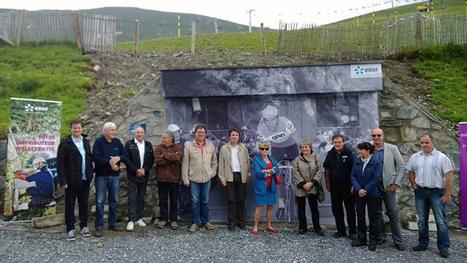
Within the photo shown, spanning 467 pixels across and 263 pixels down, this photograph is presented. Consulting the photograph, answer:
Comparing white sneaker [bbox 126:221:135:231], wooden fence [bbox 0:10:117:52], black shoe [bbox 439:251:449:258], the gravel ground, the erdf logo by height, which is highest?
wooden fence [bbox 0:10:117:52]

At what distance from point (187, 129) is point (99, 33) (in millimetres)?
8003

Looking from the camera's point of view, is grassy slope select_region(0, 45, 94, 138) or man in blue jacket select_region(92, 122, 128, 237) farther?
Answer: grassy slope select_region(0, 45, 94, 138)

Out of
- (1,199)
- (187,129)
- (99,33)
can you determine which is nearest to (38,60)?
(99,33)

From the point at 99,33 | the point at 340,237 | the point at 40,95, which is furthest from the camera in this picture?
the point at 99,33

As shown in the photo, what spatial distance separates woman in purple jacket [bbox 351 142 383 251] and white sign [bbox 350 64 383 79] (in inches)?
82.7

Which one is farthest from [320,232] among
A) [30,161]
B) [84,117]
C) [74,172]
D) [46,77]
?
[46,77]

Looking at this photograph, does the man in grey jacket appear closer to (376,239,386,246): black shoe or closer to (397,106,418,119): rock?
(376,239,386,246): black shoe

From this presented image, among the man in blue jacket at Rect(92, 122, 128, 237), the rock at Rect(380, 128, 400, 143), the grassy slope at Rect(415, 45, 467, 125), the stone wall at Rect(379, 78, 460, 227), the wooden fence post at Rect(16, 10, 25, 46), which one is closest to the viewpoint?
the man in blue jacket at Rect(92, 122, 128, 237)

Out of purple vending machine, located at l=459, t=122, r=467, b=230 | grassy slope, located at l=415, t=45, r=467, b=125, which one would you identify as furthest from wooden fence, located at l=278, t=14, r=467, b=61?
purple vending machine, located at l=459, t=122, r=467, b=230

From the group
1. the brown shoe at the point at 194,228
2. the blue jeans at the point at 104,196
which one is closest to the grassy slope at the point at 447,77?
the brown shoe at the point at 194,228

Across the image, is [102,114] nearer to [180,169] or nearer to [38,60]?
[180,169]

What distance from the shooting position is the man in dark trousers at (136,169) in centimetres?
718

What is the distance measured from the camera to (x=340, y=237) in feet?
22.7

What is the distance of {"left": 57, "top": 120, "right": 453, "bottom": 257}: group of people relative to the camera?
20.4ft
